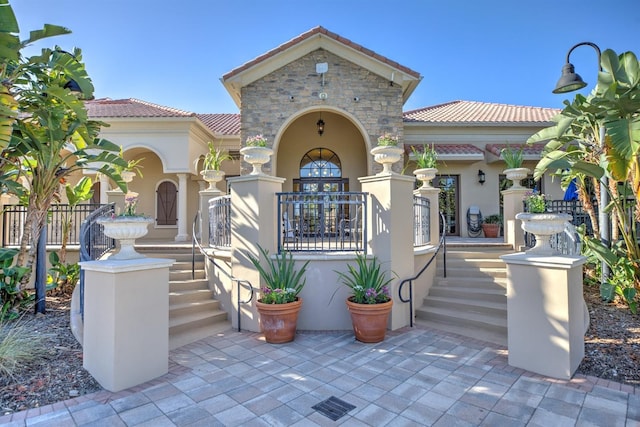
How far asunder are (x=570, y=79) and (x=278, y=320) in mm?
6024

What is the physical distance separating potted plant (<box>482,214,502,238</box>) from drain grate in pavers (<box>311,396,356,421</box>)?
10.1m

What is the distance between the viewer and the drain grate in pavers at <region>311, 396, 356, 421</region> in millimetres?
3062

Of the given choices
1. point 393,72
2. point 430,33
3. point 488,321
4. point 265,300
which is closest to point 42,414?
point 265,300

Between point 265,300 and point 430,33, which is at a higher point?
point 430,33

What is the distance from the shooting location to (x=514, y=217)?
26.3 ft

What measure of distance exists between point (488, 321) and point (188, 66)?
10278 millimetres

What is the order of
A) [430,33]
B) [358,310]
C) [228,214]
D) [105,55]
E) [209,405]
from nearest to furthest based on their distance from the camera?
[209,405] < [358,310] < [228,214] < [105,55] < [430,33]

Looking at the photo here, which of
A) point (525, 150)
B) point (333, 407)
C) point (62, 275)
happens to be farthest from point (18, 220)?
point (525, 150)

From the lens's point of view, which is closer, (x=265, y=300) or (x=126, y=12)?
(x=265, y=300)

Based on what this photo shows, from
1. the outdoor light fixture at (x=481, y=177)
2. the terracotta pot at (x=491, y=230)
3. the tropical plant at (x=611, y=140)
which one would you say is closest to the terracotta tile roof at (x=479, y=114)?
the outdoor light fixture at (x=481, y=177)

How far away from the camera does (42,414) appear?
3033 millimetres

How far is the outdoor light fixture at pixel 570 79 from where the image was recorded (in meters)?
5.31

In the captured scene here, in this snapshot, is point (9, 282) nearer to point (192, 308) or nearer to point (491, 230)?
point (192, 308)

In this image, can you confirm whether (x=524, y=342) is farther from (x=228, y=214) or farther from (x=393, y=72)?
(x=393, y=72)
